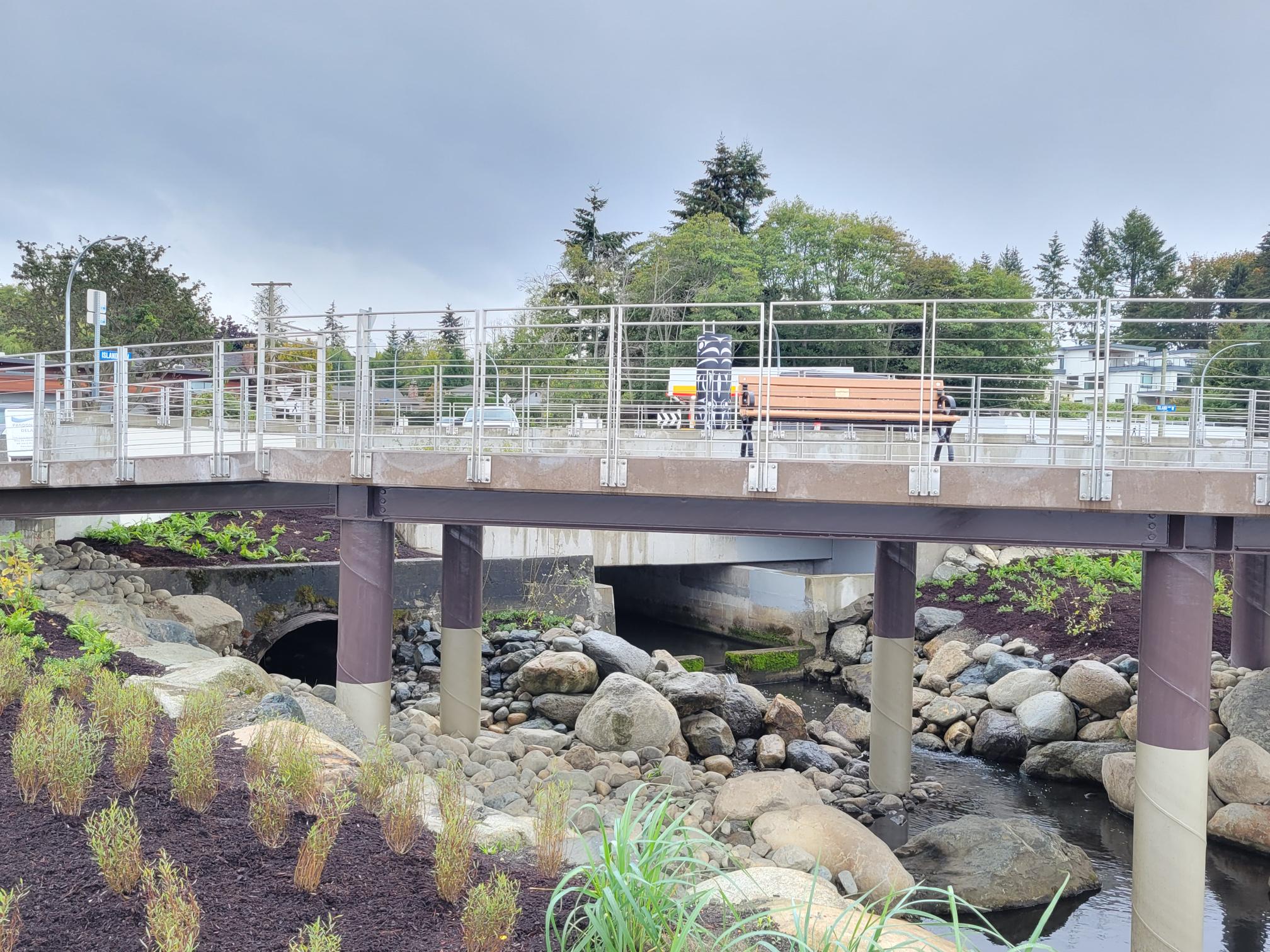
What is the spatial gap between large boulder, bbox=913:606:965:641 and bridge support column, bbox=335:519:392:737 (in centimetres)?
1729

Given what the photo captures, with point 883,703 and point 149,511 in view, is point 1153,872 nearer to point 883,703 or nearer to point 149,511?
point 883,703

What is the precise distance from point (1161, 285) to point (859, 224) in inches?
1496

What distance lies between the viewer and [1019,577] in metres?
28.7

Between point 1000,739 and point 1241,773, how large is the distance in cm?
472

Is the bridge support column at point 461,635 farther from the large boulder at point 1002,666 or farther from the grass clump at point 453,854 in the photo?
the large boulder at point 1002,666

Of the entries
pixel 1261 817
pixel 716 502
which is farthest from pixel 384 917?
pixel 1261 817

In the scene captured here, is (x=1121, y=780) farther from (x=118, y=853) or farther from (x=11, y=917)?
(x=11, y=917)

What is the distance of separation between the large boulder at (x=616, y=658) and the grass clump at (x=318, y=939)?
15.1 metres

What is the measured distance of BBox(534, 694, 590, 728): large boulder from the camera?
61.9 feet

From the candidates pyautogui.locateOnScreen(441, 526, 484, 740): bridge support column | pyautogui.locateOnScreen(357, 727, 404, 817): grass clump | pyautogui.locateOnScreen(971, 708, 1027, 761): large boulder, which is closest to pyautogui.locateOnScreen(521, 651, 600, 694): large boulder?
pyautogui.locateOnScreen(441, 526, 484, 740): bridge support column

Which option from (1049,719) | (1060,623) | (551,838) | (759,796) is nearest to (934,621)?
(1060,623)

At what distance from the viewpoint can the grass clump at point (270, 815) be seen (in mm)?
5887

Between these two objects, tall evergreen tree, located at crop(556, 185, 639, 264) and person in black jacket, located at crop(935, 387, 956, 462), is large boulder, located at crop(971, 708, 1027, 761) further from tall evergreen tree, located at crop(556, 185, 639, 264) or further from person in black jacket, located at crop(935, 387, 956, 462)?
tall evergreen tree, located at crop(556, 185, 639, 264)

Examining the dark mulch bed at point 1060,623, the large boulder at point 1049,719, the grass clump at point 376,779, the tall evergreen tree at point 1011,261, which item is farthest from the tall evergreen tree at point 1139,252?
the grass clump at point 376,779
